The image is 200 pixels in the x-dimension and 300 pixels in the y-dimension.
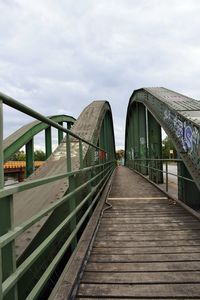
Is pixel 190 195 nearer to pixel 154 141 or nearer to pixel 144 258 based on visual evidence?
pixel 144 258

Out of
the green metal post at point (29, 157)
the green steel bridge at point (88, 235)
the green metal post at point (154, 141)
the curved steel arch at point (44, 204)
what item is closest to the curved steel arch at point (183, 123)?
the green steel bridge at point (88, 235)

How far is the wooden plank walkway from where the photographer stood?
246cm

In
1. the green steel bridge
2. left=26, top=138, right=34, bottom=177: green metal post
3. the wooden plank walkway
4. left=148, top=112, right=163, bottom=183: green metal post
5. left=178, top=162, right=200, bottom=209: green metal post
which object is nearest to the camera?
the green steel bridge


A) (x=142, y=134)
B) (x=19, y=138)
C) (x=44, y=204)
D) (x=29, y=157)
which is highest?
(x=142, y=134)

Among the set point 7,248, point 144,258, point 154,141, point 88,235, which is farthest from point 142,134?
point 7,248

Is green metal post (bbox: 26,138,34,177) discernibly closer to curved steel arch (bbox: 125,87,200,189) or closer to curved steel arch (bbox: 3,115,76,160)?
curved steel arch (bbox: 3,115,76,160)

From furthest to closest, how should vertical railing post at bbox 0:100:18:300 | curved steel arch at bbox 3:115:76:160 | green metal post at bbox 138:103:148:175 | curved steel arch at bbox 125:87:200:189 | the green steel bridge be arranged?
1. green metal post at bbox 138:103:148:175
2. curved steel arch at bbox 125:87:200:189
3. curved steel arch at bbox 3:115:76:160
4. the green steel bridge
5. vertical railing post at bbox 0:100:18:300

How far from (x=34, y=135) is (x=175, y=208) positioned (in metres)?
3.19

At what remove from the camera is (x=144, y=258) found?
320 cm

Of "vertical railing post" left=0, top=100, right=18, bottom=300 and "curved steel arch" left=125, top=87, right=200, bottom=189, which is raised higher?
"curved steel arch" left=125, top=87, right=200, bottom=189

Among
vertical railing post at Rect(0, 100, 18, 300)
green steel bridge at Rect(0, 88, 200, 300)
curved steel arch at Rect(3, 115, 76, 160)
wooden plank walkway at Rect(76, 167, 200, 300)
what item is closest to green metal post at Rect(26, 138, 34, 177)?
green steel bridge at Rect(0, 88, 200, 300)

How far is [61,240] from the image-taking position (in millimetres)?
3303

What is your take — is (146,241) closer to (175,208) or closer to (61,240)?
(61,240)

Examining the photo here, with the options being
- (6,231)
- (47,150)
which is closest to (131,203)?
(47,150)
